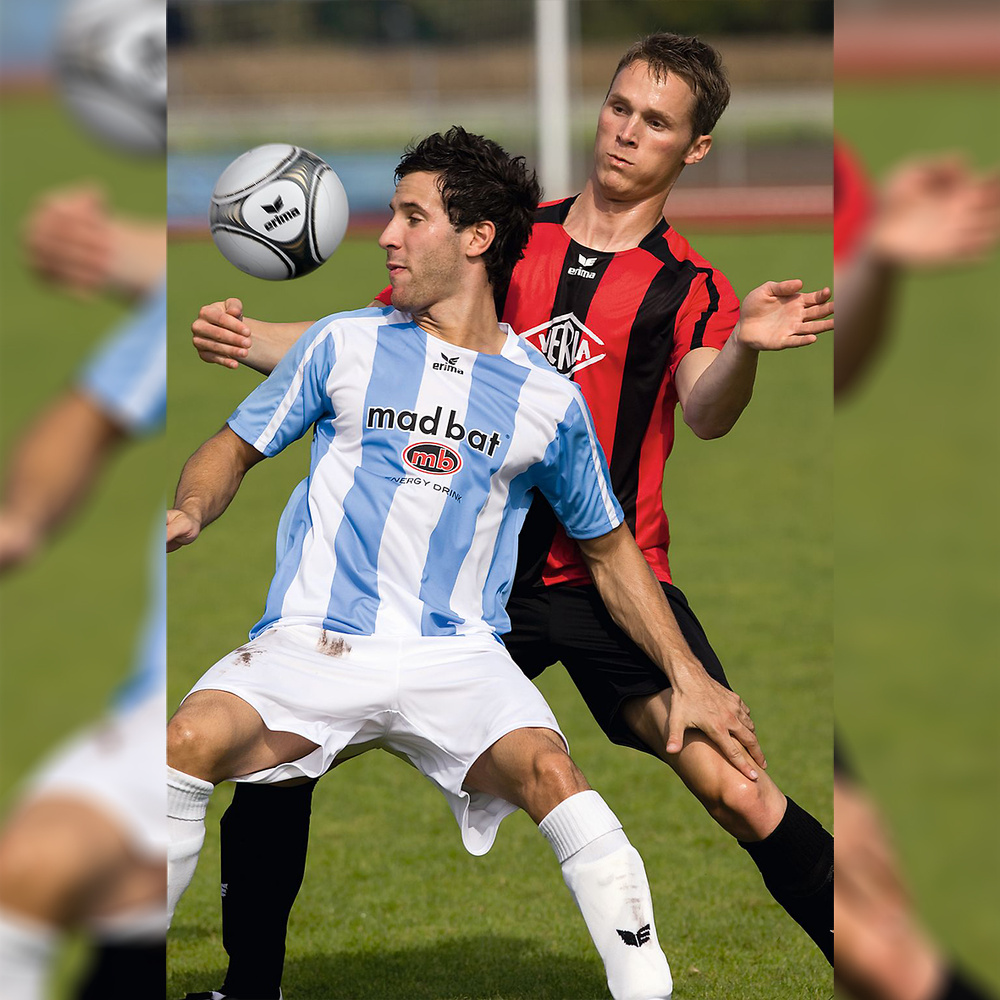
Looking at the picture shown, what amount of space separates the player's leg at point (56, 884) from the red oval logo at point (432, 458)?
1900mm

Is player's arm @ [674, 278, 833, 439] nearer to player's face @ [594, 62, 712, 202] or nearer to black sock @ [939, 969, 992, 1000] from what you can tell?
player's face @ [594, 62, 712, 202]

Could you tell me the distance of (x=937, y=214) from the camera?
107cm

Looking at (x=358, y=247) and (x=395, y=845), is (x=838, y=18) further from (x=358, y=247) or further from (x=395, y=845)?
(x=358, y=247)

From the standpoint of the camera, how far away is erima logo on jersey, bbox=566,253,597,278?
357 centimetres

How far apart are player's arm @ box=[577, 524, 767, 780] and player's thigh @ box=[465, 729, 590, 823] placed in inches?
13.0

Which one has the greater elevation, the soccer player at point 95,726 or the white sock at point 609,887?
the soccer player at point 95,726

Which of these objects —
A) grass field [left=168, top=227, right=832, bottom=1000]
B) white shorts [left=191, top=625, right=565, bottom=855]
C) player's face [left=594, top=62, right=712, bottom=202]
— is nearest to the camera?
white shorts [left=191, top=625, right=565, bottom=855]

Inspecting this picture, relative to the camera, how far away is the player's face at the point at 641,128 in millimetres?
3467

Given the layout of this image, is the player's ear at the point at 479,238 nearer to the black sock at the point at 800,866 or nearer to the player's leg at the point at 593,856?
the player's leg at the point at 593,856

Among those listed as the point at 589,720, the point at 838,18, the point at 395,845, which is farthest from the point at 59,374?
the point at 589,720

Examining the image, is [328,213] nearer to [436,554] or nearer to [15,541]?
[436,554]

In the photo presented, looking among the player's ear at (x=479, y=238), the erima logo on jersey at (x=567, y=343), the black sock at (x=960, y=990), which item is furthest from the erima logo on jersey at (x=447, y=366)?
the black sock at (x=960, y=990)

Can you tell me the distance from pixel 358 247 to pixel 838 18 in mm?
19198

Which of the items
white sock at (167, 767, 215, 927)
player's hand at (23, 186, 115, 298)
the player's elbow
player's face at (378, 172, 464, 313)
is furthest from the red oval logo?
player's hand at (23, 186, 115, 298)
